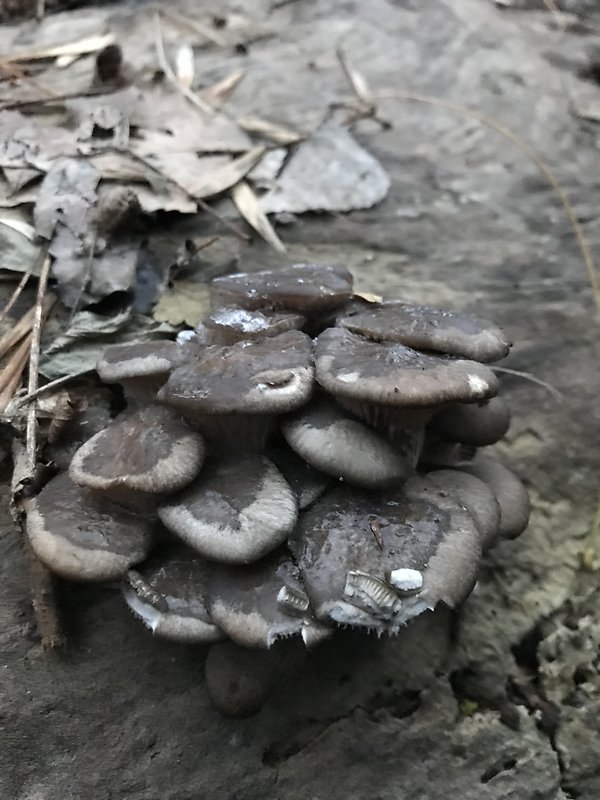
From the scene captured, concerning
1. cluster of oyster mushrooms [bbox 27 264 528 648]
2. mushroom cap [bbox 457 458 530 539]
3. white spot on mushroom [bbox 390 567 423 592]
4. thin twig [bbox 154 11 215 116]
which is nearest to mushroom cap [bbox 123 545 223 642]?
cluster of oyster mushrooms [bbox 27 264 528 648]

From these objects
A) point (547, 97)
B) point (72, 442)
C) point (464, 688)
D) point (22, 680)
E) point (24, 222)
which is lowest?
point (464, 688)

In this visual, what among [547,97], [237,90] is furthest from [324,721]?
[547,97]

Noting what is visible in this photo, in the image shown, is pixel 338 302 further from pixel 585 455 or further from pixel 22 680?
pixel 22 680

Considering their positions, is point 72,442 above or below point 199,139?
below

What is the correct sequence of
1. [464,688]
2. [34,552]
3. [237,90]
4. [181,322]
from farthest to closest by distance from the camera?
[237,90]
[181,322]
[464,688]
[34,552]

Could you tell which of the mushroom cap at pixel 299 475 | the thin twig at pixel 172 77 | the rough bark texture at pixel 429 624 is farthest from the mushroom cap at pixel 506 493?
the thin twig at pixel 172 77

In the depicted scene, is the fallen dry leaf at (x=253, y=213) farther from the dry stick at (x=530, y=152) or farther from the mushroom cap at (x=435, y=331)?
the dry stick at (x=530, y=152)

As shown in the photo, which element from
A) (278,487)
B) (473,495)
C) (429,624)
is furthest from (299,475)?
(429,624)
